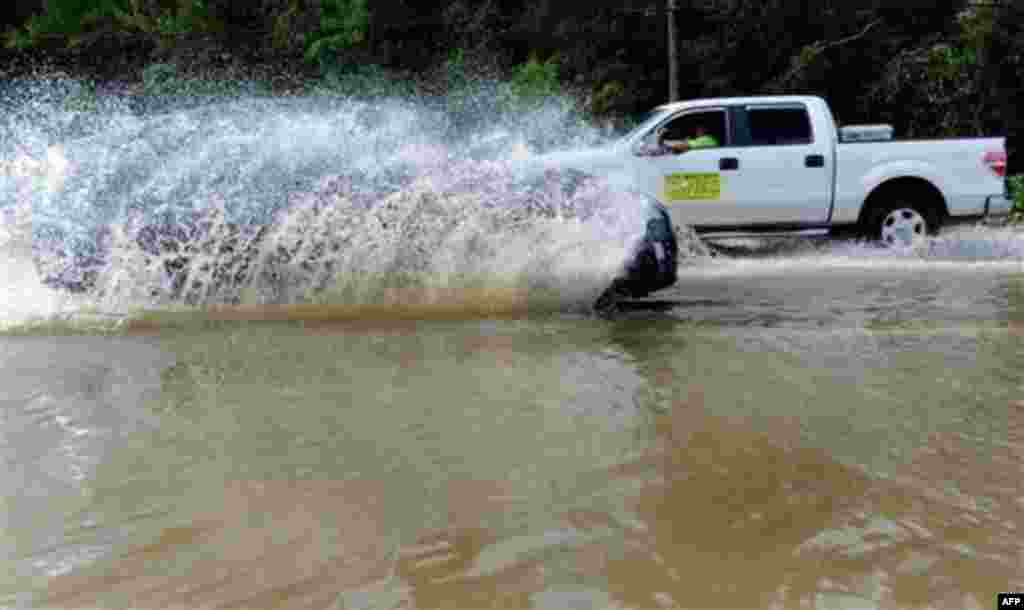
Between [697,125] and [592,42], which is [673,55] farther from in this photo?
[697,125]

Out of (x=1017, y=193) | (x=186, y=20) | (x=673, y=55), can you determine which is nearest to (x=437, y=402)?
(x=1017, y=193)

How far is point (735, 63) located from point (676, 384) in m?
16.4

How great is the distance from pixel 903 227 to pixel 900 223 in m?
0.05

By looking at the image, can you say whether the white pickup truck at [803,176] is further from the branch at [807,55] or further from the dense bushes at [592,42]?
the branch at [807,55]

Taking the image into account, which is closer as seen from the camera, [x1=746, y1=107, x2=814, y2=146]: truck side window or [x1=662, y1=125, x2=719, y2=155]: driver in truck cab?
[x1=662, y1=125, x2=719, y2=155]: driver in truck cab

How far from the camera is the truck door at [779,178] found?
11383 millimetres

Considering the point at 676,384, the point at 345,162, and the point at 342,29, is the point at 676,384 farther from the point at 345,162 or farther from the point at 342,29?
the point at 342,29

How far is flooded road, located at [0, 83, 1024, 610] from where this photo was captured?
280cm

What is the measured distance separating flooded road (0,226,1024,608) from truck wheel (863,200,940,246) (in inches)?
217

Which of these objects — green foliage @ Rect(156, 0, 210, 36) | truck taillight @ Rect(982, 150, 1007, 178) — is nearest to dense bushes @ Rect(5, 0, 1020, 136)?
green foliage @ Rect(156, 0, 210, 36)

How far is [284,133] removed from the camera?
778cm

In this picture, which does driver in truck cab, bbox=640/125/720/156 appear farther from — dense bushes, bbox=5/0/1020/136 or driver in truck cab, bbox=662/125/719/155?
dense bushes, bbox=5/0/1020/136

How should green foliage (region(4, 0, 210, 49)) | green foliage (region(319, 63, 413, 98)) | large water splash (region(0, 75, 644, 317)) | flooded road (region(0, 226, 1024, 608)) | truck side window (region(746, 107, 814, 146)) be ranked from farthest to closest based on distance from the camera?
green foliage (region(4, 0, 210, 49))
green foliage (region(319, 63, 413, 98))
truck side window (region(746, 107, 814, 146))
large water splash (region(0, 75, 644, 317))
flooded road (region(0, 226, 1024, 608))

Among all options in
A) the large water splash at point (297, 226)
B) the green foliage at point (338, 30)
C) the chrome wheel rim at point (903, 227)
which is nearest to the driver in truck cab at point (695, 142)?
the chrome wheel rim at point (903, 227)
